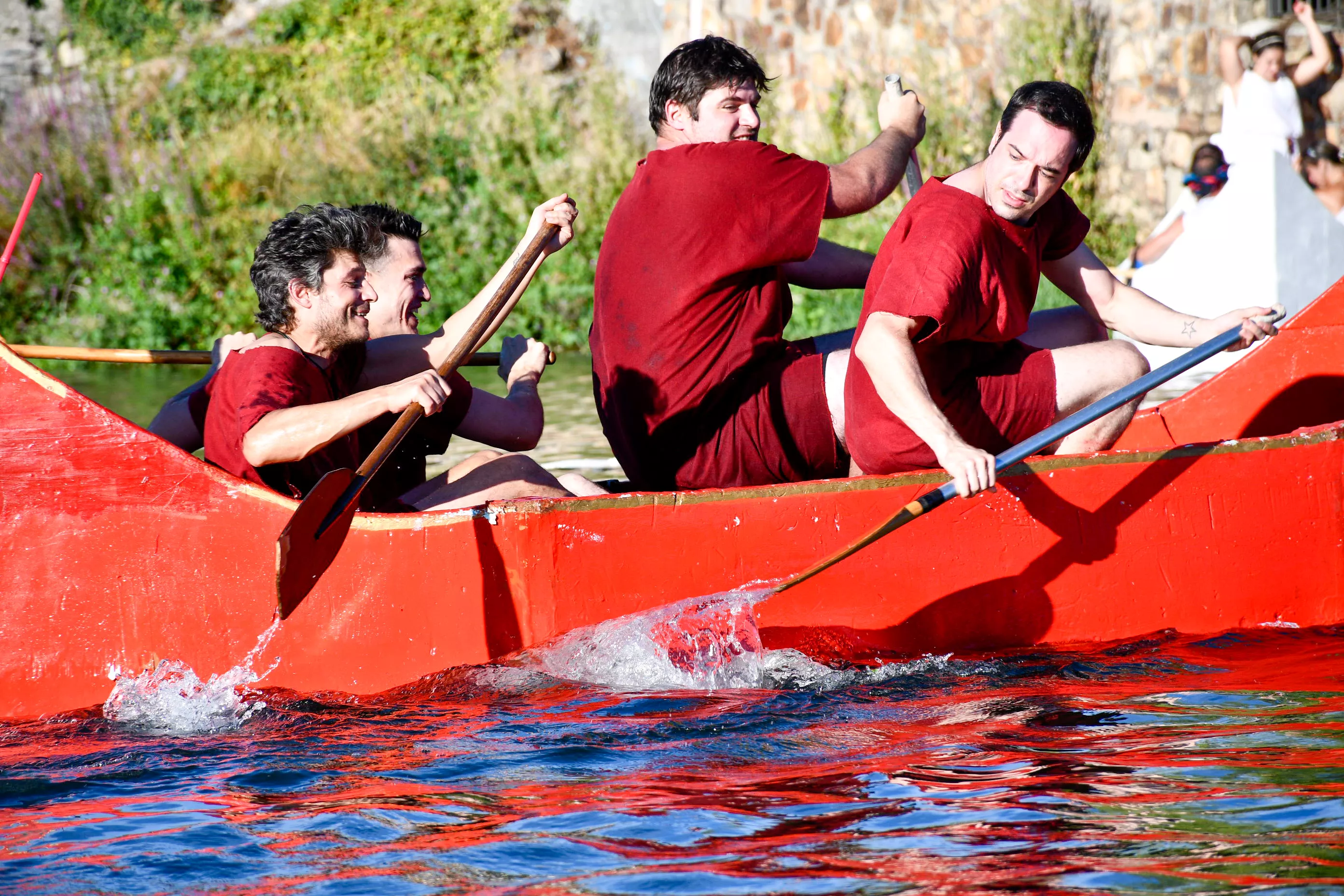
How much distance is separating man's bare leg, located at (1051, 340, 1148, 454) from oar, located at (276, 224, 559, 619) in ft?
4.40

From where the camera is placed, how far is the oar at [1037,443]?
10.3ft

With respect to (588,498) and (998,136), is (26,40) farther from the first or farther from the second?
(998,136)

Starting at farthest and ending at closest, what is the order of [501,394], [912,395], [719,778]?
[501,394] < [912,395] < [719,778]

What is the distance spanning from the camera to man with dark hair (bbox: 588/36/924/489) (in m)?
3.42

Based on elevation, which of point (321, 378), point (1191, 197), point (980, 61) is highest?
point (980, 61)

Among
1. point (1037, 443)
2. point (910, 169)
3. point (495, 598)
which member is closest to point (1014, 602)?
point (1037, 443)

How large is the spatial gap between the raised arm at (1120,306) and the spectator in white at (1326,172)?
5081 mm

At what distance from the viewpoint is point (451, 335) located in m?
3.77

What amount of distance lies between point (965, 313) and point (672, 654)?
98 centimetres

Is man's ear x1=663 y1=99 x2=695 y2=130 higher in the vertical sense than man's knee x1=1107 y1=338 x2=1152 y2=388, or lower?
higher

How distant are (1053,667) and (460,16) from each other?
1174 cm

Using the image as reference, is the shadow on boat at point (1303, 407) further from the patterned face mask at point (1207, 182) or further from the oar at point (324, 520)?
the patterned face mask at point (1207, 182)

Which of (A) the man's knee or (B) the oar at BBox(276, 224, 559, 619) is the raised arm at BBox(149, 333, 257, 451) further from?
(A) the man's knee

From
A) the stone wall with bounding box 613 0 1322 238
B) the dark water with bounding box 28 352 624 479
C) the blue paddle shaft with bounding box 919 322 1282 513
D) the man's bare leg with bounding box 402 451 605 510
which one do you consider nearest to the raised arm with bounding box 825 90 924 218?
the blue paddle shaft with bounding box 919 322 1282 513
